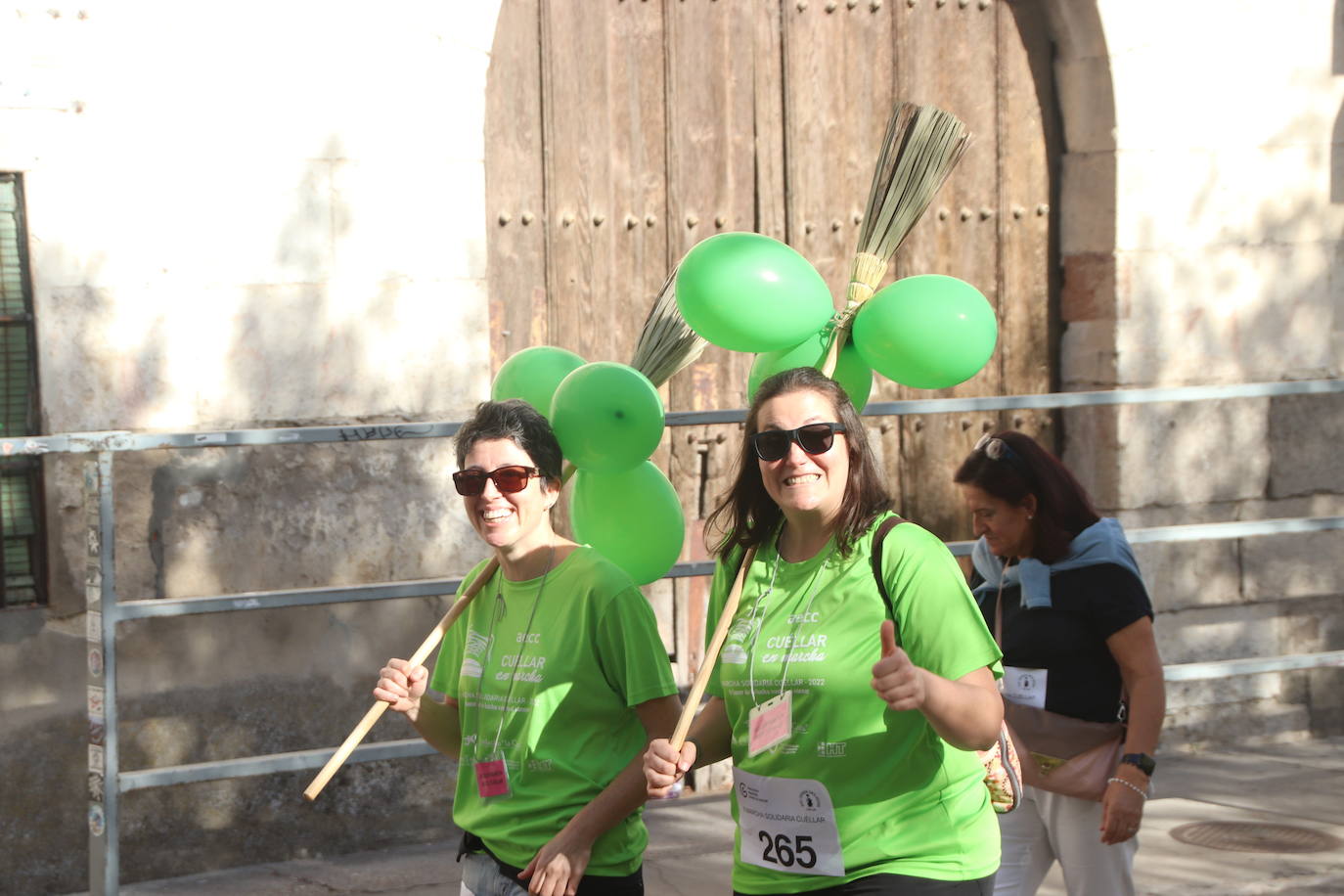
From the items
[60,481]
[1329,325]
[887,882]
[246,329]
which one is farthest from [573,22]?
[887,882]

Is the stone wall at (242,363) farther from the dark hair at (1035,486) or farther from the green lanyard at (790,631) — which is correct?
the green lanyard at (790,631)

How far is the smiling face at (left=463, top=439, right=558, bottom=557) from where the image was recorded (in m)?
2.96

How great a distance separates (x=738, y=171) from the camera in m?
6.01

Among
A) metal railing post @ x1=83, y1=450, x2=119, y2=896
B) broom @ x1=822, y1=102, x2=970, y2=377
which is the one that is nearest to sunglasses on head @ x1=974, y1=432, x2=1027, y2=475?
broom @ x1=822, y1=102, x2=970, y2=377

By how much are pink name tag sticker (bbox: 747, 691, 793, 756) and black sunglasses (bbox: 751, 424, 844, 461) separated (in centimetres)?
39

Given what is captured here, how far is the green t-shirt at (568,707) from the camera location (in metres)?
2.84

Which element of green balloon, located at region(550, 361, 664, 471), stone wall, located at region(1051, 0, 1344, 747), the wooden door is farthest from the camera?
stone wall, located at region(1051, 0, 1344, 747)

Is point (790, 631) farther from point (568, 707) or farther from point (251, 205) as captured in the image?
point (251, 205)

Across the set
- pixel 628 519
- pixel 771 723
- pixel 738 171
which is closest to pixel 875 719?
pixel 771 723

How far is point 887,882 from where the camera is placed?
262cm

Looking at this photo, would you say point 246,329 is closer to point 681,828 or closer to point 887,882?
point 681,828

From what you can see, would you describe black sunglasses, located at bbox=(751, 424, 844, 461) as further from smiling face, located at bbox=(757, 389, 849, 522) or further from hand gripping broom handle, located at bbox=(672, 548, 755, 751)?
hand gripping broom handle, located at bbox=(672, 548, 755, 751)

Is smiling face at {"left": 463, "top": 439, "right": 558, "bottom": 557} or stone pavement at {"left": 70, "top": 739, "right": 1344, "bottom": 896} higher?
smiling face at {"left": 463, "top": 439, "right": 558, "bottom": 557}

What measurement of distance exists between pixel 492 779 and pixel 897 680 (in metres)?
0.84
